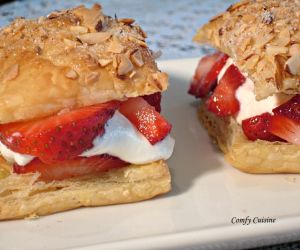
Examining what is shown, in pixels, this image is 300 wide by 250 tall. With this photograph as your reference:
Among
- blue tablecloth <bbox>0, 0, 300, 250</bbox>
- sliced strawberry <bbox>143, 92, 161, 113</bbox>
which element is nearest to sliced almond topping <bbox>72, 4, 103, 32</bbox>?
sliced strawberry <bbox>143, 92, 161, 113</bbox>

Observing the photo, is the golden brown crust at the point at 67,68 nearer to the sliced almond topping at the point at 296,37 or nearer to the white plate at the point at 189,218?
the white plate at the point at 189,218

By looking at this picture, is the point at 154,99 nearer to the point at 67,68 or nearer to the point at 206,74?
the point at 67,68

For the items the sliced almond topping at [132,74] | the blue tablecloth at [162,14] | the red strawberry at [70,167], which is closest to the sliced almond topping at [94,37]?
the sliced almond topping at [132,74]

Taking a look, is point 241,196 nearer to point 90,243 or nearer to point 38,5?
point 90,243

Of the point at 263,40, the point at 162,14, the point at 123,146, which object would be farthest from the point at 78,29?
the point at 162,14

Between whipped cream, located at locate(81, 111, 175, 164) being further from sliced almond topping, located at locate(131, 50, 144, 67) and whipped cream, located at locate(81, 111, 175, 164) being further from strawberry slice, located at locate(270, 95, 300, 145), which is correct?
strawberry slice, located at locate(270, 95, 300, 145)

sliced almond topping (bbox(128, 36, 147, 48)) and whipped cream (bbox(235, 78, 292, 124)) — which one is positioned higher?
sliced almond topping (bbox(128, 36, 147, 48))

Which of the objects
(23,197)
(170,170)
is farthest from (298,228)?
(23,197)
